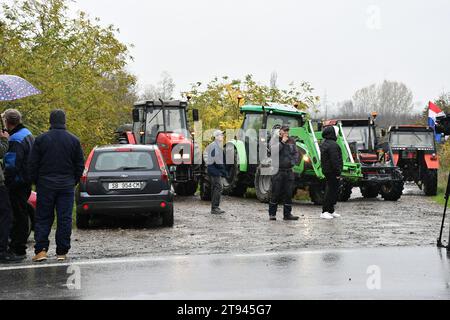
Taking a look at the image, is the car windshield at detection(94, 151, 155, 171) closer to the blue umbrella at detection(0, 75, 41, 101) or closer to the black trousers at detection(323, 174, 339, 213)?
the blue umbrella at detection(0, 75, 41, 101)

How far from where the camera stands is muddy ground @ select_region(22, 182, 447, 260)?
11.3 m

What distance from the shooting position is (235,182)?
2283cm

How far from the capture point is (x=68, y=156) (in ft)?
33.3

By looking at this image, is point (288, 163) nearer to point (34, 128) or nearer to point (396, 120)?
point (34, 128)

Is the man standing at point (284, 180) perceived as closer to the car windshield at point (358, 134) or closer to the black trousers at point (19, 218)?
the black trousers at point (19, 218)

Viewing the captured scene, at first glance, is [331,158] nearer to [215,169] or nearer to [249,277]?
[215,169]

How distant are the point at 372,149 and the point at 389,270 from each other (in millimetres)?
16160

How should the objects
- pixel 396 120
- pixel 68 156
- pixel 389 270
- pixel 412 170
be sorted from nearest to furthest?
pixel 389 270 < pixel 68 156 < pixel 412 170 < pixel 396 120

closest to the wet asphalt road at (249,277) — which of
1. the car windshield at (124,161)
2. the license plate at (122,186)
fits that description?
the license plate at (122,186)

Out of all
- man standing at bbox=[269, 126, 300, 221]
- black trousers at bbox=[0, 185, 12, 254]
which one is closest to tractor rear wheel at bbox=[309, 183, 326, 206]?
man standing at bbox=[269, 126, 300, 221]

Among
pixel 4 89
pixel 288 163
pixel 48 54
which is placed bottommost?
pixel 288 163

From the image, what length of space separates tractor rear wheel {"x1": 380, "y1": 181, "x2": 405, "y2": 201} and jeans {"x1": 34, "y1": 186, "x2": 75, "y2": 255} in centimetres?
1363

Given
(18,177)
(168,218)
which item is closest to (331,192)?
(168,218)
